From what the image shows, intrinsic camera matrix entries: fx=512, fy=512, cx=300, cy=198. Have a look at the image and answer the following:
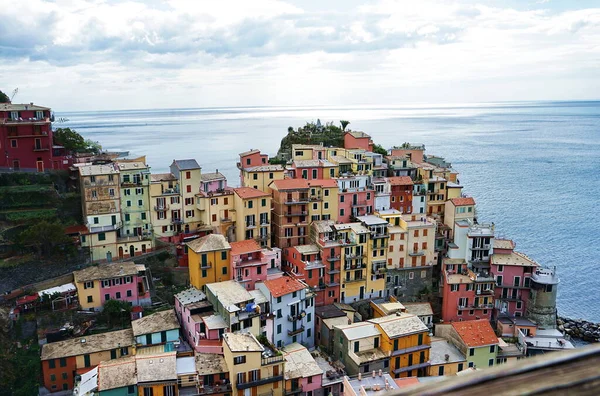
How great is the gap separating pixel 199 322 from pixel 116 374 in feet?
16.3

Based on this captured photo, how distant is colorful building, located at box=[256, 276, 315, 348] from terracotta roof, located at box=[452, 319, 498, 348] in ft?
27.6

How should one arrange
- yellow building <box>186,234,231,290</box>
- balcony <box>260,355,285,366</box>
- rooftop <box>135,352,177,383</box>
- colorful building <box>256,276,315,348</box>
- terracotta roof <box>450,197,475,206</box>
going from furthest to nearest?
terracotta roof <box>450,197,475,206</box>, yellow building <box>186,234,231,290</box>, colorful building <box>256,276,315,348</box>, balcony <box>260,355,285,366</box>, rooftop <box>135,352,177,383</box>

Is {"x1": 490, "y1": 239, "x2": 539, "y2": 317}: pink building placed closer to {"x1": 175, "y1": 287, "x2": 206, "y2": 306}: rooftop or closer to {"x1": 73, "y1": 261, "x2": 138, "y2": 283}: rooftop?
{"x1": 175, "y1": 287, "x2": 206, "y2": 306}: rooftop

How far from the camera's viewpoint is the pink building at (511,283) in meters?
33.9

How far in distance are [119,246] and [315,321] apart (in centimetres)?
1299

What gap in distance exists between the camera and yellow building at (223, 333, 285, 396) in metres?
21.8

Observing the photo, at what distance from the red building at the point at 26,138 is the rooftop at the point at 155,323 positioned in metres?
15.2

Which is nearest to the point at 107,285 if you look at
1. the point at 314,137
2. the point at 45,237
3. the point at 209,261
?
the point at 45,237

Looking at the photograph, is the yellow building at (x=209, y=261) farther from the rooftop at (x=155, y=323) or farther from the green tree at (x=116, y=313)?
the green tree at (x=116, y=313)

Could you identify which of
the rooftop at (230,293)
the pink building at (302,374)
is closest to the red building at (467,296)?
the pink building at (302,374)

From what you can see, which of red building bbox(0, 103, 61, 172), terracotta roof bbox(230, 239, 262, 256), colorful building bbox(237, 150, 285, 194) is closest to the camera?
terracotta roof bbox(230, 239, 262, 256)

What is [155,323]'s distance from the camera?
2527cm

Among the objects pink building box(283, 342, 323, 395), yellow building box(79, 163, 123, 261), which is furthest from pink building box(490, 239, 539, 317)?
yellow building box(79, 163, 123, 261)

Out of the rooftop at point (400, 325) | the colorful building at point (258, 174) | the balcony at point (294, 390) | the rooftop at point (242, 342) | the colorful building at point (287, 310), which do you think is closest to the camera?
the rooftop at point (242, 342)
